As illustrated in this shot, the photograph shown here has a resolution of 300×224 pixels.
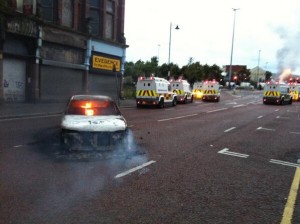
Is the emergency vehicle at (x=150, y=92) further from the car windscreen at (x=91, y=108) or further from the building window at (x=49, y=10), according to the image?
the car windscreen at (x=91, y=108)

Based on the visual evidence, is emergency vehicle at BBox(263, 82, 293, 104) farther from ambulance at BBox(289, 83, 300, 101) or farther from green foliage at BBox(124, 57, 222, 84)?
green foliage at BBox(124, 57, 222, 84)

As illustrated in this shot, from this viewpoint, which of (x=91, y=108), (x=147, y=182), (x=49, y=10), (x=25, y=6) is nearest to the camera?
(x=147, y=182)

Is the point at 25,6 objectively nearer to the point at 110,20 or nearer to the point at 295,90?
the point at 110,20

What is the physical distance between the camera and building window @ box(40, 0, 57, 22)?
99.2 feet

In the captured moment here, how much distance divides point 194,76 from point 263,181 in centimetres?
7510

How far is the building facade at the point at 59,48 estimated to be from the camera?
86.0 feet

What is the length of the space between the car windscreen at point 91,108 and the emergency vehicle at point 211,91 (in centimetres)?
3773

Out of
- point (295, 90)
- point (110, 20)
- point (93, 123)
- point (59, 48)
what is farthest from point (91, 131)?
point (295, 90)

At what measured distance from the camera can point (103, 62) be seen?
121ft

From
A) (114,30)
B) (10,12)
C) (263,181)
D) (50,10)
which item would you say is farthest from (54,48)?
(263,181)

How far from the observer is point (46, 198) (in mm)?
6180

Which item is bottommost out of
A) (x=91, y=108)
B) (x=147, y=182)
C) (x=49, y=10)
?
(x=147, y=182)

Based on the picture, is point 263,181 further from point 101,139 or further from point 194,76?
point 194,76

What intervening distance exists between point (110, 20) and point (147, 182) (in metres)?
33.0
